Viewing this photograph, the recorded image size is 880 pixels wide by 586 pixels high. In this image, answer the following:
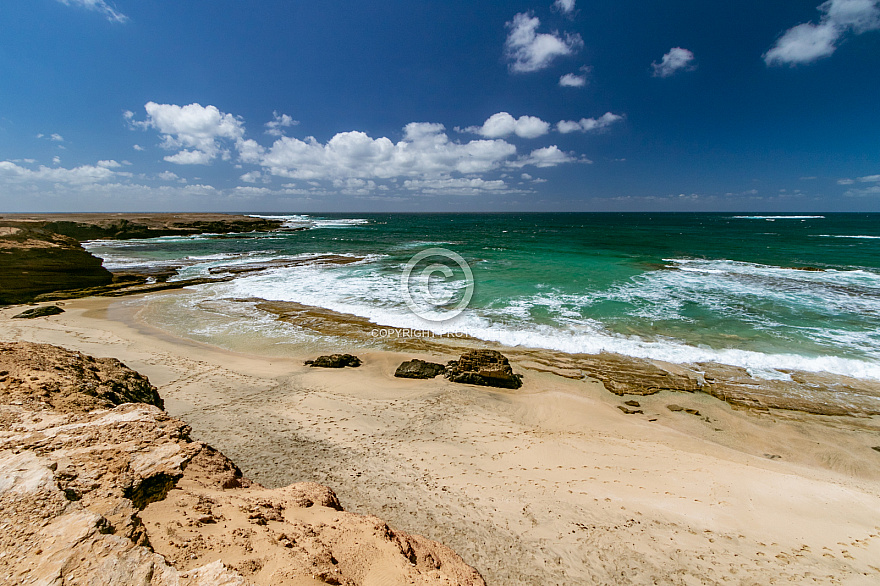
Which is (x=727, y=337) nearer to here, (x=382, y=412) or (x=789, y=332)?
(x=789, y=332)

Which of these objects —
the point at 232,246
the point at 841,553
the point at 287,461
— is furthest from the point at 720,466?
the point at 232,246

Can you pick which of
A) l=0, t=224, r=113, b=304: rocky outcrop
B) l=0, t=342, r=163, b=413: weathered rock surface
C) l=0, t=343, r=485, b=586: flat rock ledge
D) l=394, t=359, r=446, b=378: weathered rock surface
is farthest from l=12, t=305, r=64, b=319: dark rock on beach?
l=394, t=359, r=446, b=378: weathered rock surface

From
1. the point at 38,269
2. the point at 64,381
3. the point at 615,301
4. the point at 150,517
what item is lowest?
the point at 615,301

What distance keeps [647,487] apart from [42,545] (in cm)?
742

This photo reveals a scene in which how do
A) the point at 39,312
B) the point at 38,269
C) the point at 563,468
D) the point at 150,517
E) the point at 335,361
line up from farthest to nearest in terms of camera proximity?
the point at 38,269 → the point at 39,312 → the point at 335,361 → the point at 563,468 → the point at 150,517

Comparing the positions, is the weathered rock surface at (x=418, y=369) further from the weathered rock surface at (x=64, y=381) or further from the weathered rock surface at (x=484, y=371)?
the weathered rock surface at (x=64, y=381)

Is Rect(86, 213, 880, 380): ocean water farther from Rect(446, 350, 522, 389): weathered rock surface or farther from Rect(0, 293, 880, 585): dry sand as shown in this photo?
Rect(0, 293, 880, 585): dry sand

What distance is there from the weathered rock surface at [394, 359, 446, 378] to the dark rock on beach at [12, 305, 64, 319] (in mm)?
16879

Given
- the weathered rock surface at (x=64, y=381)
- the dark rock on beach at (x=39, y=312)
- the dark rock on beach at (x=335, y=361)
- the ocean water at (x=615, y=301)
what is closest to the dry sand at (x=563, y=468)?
the dark rock on beach at (x=335, y=361)

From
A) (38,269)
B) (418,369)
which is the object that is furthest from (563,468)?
(38,269)

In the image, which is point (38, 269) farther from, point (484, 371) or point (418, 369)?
point (484, 371)

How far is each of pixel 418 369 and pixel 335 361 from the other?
2741 mm

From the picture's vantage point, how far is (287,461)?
19.9 ft

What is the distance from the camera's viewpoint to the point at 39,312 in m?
15.1
